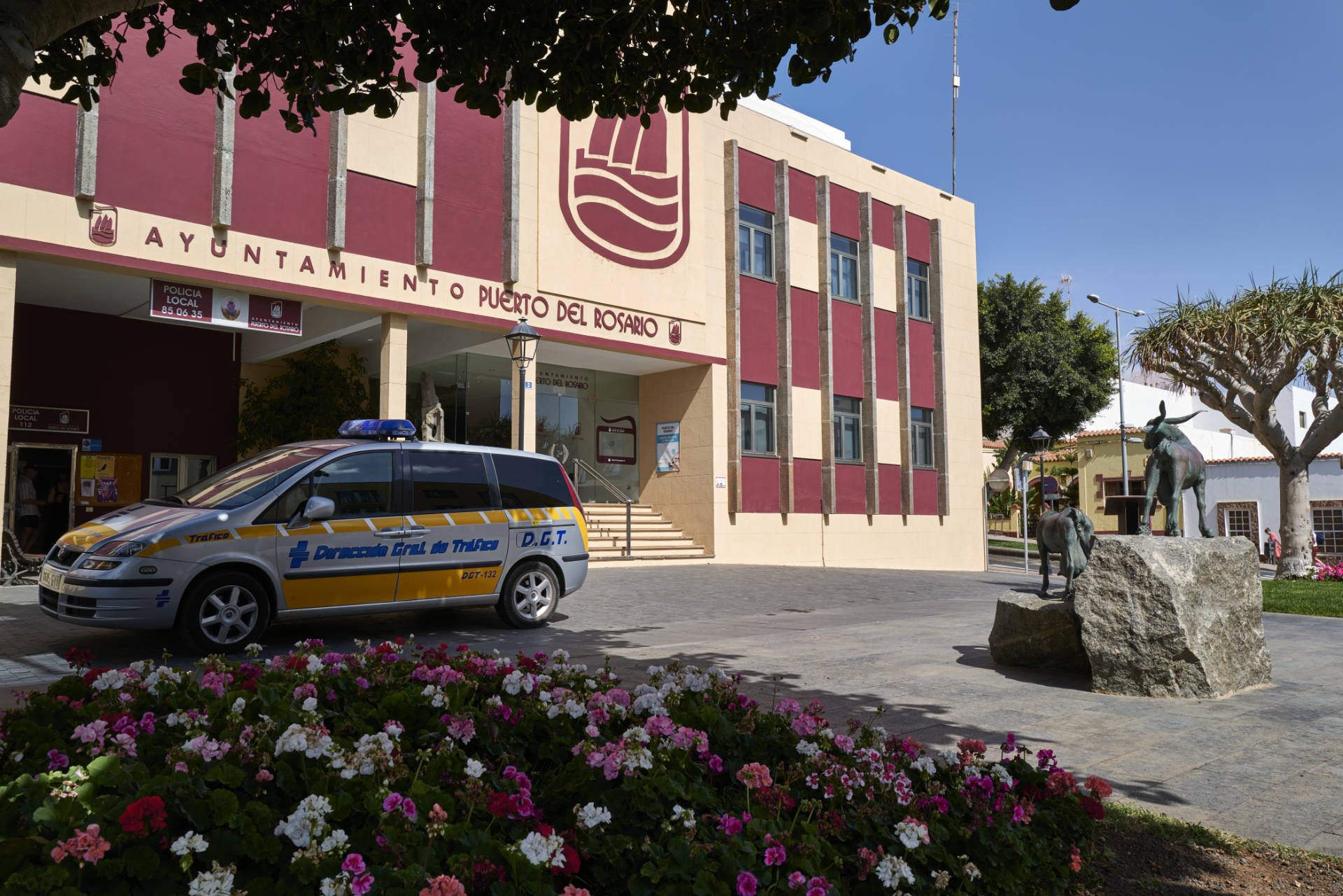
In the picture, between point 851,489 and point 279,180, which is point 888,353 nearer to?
point 851,489

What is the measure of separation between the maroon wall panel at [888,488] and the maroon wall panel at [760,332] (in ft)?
15.4

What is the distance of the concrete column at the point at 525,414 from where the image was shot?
17594 mm

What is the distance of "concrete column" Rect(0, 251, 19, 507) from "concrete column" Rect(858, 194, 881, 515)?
19.4 metres

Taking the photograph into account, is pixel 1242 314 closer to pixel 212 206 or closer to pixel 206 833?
pixel 212 206

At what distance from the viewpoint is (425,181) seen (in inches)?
679

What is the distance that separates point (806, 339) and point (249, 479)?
1798cm

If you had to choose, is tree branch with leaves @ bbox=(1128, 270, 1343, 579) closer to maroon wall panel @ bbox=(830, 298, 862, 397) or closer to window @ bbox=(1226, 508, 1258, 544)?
maroon wall panel @ bbox=(830, 298, 862, 397)

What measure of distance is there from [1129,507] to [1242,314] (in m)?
13.9

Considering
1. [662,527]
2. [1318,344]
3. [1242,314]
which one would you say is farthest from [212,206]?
[1318,344]

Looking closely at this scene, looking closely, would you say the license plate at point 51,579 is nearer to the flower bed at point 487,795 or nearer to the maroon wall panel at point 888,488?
the flower bed at point 487,795

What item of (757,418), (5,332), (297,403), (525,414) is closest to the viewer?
(5,332)

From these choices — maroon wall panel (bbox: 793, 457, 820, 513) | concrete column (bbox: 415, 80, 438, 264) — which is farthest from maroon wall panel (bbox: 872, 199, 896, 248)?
concrete column (bbox: 415, 80, 438, 264)

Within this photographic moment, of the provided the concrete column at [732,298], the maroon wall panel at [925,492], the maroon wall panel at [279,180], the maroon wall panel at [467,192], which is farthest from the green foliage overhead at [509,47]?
the maroon wall panel at [925,492]

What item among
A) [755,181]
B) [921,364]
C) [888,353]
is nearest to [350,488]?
[755,181]
